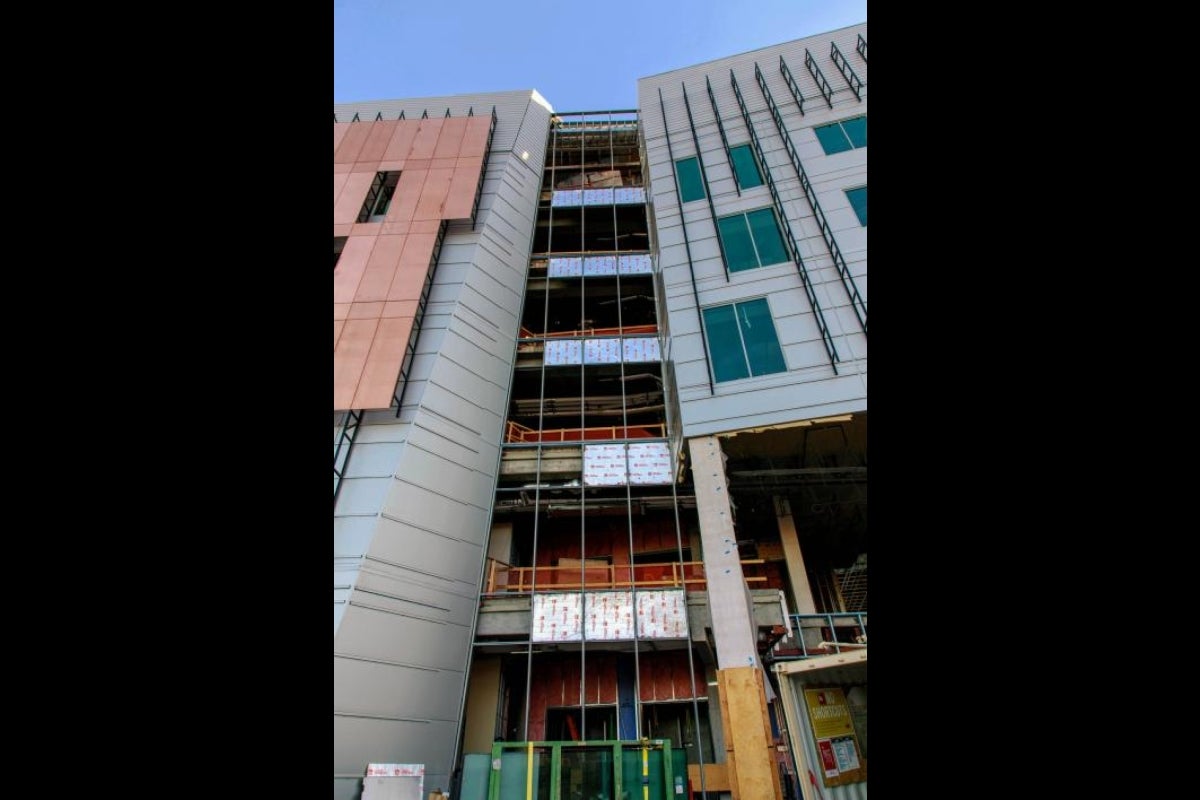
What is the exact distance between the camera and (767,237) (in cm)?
1573

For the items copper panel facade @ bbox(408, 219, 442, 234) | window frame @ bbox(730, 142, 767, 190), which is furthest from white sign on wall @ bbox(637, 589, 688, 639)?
copper panel facade @ bbox(408, 219, 442, 234)

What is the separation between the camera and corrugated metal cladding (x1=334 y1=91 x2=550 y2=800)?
37.6ft

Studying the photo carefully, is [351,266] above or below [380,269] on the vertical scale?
above

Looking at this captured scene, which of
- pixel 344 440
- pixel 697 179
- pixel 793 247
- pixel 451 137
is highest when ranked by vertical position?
pixel 451 137

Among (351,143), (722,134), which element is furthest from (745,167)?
(351,143)

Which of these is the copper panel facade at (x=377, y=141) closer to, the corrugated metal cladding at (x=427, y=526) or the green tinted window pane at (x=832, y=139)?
the corrugated metal cladding at (x=427, y=526)

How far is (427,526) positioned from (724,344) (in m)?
8.32

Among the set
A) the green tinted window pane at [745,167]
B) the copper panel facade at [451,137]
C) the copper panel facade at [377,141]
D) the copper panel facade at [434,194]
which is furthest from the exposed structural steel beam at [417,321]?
the green tinted window pane at [745,167]

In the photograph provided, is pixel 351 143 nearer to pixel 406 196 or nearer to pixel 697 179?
pixel 406 196

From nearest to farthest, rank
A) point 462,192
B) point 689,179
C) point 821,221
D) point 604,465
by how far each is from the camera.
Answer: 1. point 821,221
2. point 604,465
3. point 689,179
4. point 462,192
